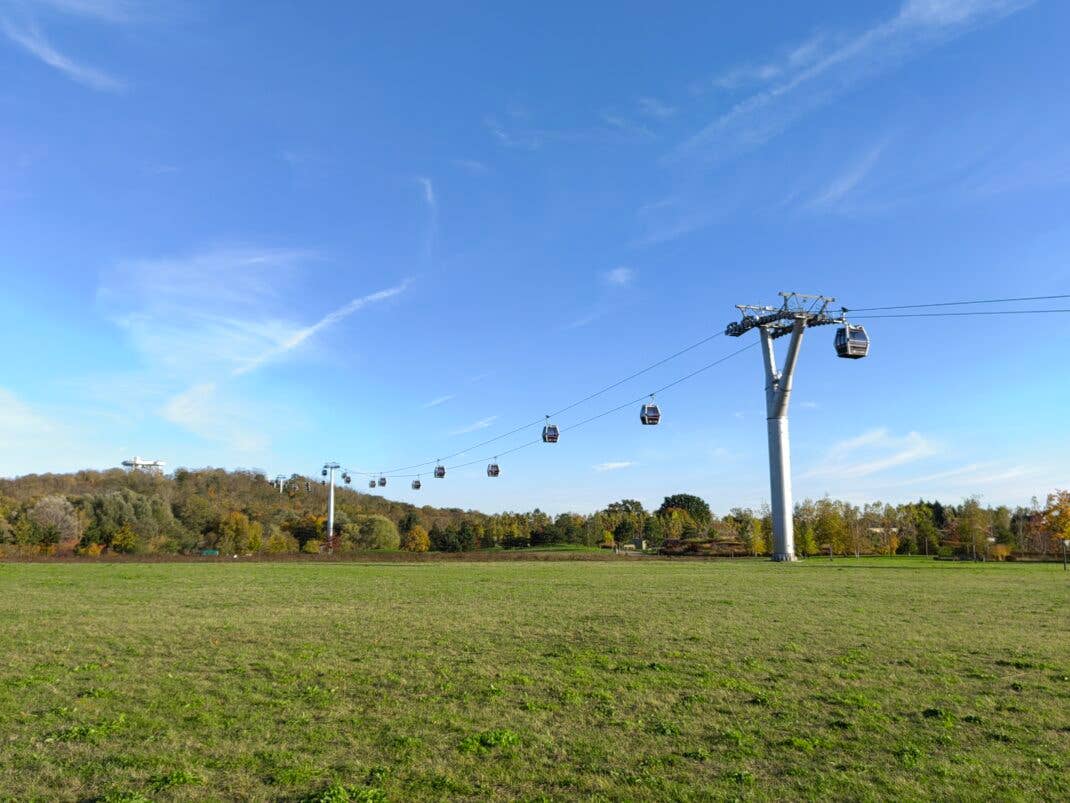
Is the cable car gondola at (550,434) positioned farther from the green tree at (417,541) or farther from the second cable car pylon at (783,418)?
the green tree at (417,541)

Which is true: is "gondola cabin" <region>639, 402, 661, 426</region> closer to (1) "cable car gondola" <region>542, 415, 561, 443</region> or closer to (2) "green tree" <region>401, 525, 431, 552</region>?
(1) "cable car gondola" <region>542, 415, 561, 443</region>

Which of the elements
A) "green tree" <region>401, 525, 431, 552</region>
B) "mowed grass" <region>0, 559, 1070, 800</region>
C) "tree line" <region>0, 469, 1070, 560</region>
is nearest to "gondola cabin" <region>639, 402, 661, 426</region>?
"mowed grass" <region>0, 559, 1070, 800</region>

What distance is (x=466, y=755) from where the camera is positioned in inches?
356

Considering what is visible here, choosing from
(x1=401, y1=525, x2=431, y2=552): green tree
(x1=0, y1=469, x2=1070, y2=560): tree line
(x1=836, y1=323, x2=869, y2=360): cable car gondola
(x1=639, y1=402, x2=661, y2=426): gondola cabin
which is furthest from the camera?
(x1=401, y1=525, x2=431, y2=552): green tree

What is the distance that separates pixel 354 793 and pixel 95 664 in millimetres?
9752

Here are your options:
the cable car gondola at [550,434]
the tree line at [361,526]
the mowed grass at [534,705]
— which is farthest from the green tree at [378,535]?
the mowed grass at [534,705]

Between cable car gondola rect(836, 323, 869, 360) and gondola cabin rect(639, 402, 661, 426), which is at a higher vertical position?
cable car gondola rect(836, 323, 869, 360)

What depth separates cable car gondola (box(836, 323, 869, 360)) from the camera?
50312mm

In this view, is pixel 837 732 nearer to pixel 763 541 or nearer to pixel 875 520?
pixel 763 541

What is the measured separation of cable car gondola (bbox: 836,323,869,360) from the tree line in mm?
54312

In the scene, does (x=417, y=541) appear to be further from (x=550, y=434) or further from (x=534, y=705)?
(x=534, y=705)

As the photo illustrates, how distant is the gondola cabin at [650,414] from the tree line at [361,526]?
50.1 meters

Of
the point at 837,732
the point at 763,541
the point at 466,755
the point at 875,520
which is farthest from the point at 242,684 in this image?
the point at 875,520

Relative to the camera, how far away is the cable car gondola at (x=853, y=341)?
5031cm
